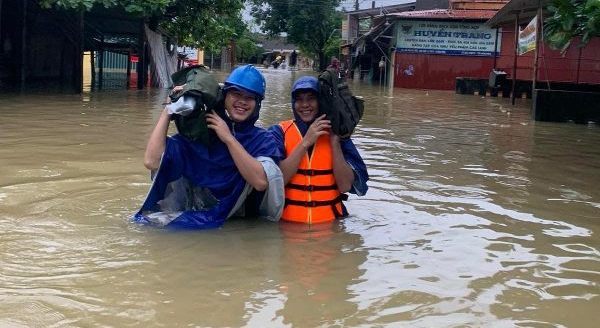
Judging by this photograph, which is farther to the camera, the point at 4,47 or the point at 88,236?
the point at 4,47

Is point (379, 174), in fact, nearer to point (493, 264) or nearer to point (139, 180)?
point (139, 180)

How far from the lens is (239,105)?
452 centimetres

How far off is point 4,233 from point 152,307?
1678mm

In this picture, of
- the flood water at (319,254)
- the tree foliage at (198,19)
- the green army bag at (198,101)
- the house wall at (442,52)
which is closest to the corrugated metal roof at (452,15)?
the house wall at (442,52)

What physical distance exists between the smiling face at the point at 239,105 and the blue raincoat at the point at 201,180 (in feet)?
0.15

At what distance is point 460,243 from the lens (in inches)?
183

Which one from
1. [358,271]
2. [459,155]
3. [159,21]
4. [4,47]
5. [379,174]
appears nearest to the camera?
[358,271]

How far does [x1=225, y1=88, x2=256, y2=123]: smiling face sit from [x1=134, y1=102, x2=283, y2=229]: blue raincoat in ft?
0.15

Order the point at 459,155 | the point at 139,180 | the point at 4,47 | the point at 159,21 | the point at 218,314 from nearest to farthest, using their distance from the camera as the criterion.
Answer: the point at 218,314 < the point at 139,180 < the point at 459,155 < the point at 4,47 < the point at 159,21

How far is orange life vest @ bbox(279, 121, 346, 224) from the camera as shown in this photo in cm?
475

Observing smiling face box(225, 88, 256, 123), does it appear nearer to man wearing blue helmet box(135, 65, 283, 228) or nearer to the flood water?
man wearing blue helmet box(135, 65, 283, 228)

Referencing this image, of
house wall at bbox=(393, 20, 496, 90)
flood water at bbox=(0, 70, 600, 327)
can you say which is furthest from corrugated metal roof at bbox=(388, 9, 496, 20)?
flood water at bbox=(0, 70, 600, 327)

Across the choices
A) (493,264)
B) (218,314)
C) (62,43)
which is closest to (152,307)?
(218,314)

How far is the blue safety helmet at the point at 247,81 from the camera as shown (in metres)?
4.41
